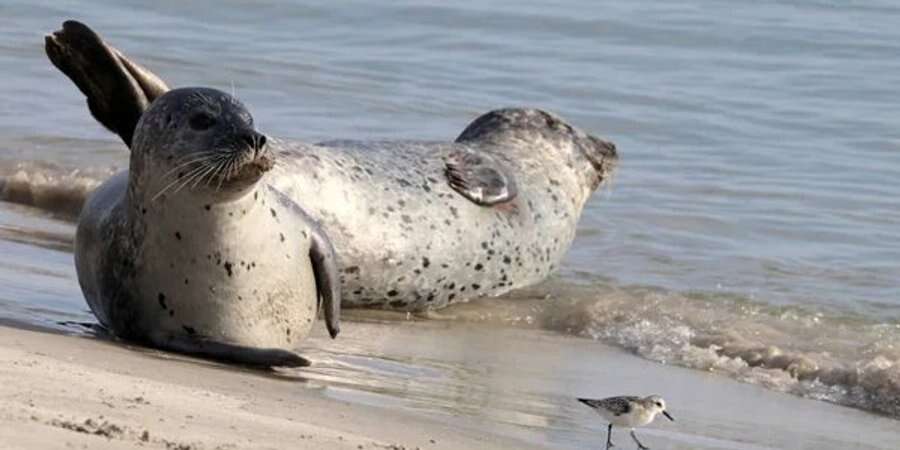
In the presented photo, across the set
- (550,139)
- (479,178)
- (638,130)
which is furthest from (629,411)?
(638,130)

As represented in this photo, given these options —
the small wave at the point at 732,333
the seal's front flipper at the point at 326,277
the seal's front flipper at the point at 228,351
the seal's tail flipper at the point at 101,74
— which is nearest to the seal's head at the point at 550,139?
the small wave at the point at 732,333

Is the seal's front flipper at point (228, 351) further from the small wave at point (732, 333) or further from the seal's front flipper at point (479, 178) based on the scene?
the seal's front flipper at point (479, 178)

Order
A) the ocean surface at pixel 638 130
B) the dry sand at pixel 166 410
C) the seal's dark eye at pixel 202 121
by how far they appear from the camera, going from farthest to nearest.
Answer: the ocean surface at pixel 638 130, the seal's dark eye at pixel 202 121, the dry sand at pixel 166 410

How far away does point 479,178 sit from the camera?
8.61m

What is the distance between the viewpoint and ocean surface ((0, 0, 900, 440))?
305 inches

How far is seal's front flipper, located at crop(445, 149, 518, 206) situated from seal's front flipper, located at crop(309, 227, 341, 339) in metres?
2.04

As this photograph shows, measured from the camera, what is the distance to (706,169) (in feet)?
37.0

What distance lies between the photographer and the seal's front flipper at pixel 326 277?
6410mm

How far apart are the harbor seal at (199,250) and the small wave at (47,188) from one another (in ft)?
10.2

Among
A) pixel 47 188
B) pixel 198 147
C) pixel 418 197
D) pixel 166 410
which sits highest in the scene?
pixel 198 147

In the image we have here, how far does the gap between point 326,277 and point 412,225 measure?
1.69 m

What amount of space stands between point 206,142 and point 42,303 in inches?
41.6

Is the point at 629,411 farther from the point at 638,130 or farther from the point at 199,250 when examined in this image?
the point at 638,130

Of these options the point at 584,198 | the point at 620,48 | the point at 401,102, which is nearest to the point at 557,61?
the point at 620,48
